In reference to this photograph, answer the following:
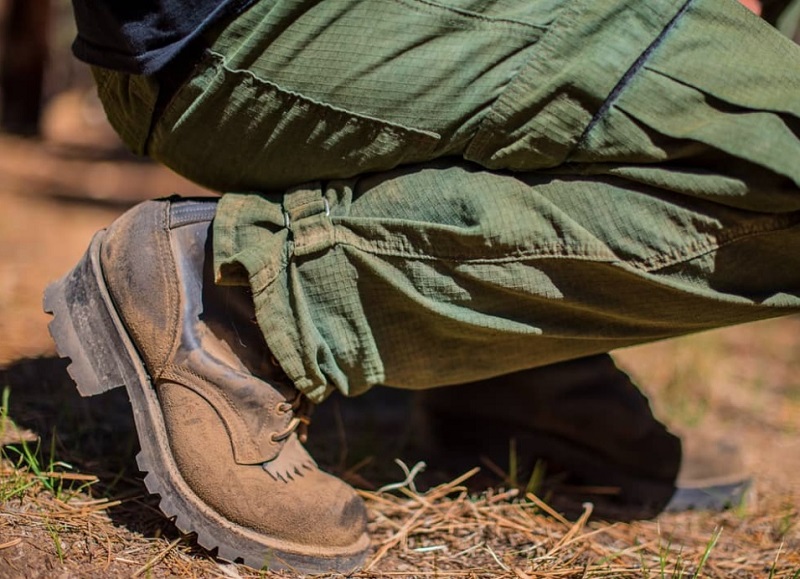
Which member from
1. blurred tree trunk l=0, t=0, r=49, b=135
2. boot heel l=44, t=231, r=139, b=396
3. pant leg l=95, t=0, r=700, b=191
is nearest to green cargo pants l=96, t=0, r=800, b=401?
pant leg l=95, t=0, r=700, b=191

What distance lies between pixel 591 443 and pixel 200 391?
2.18 feet

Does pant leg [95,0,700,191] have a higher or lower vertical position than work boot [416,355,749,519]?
higher

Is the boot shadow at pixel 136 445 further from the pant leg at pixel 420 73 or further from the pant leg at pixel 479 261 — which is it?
the pant leg at pixel 420 73

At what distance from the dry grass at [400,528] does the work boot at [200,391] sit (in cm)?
4

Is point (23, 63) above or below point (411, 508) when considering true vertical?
below

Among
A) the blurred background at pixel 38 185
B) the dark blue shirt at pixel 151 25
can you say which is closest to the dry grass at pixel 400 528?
the blurred background at pixel 38 185

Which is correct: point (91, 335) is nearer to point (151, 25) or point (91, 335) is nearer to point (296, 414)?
point (296, 414)

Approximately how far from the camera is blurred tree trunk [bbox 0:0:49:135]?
5.35 m

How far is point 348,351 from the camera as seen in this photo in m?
1.01

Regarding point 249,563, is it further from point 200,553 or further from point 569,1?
point 569,1

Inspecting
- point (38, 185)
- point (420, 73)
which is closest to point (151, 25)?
point (420, 73)

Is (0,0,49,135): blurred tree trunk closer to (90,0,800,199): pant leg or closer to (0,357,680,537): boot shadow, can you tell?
(0,357,680,537): boot shadow

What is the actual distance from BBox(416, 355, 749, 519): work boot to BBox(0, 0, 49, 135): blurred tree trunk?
4.91 m

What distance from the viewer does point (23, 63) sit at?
5.54 m
